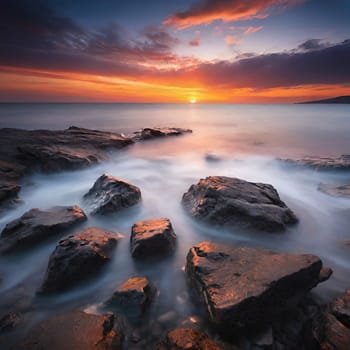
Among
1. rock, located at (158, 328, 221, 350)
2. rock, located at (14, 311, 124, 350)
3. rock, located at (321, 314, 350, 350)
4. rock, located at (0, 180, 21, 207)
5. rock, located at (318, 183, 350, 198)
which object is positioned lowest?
rock, located at (318, 183, 350, 198)

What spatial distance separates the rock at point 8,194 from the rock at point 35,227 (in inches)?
59.9

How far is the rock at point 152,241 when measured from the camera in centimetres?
329

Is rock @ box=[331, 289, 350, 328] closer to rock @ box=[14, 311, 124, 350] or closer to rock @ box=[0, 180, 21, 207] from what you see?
rock @ box=[14, 311, 124, 350]

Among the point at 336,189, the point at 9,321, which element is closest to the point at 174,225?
the point at 9,321

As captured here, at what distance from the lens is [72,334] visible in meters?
2.13

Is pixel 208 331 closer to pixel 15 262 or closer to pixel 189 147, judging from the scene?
pixel 15 262

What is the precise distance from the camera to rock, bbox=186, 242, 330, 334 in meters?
2.16

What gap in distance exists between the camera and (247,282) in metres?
2.37

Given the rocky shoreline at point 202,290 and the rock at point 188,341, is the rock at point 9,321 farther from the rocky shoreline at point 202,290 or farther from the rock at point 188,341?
the rock at point 188,341

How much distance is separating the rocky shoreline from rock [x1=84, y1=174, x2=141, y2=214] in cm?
48

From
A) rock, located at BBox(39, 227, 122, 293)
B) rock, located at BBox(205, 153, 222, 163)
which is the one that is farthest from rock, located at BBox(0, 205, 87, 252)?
rock, located at BBox(205, 153, 222, 163)

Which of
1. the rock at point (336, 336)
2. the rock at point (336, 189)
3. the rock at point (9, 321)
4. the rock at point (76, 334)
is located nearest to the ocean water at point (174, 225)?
the rock at point (9, 321)

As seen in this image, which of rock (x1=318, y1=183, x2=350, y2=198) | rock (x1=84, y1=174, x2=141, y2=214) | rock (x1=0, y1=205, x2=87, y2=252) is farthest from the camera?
rock (x1=318, y1=183, x2=350, y2=198)

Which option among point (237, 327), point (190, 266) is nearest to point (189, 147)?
point (190, 266)
